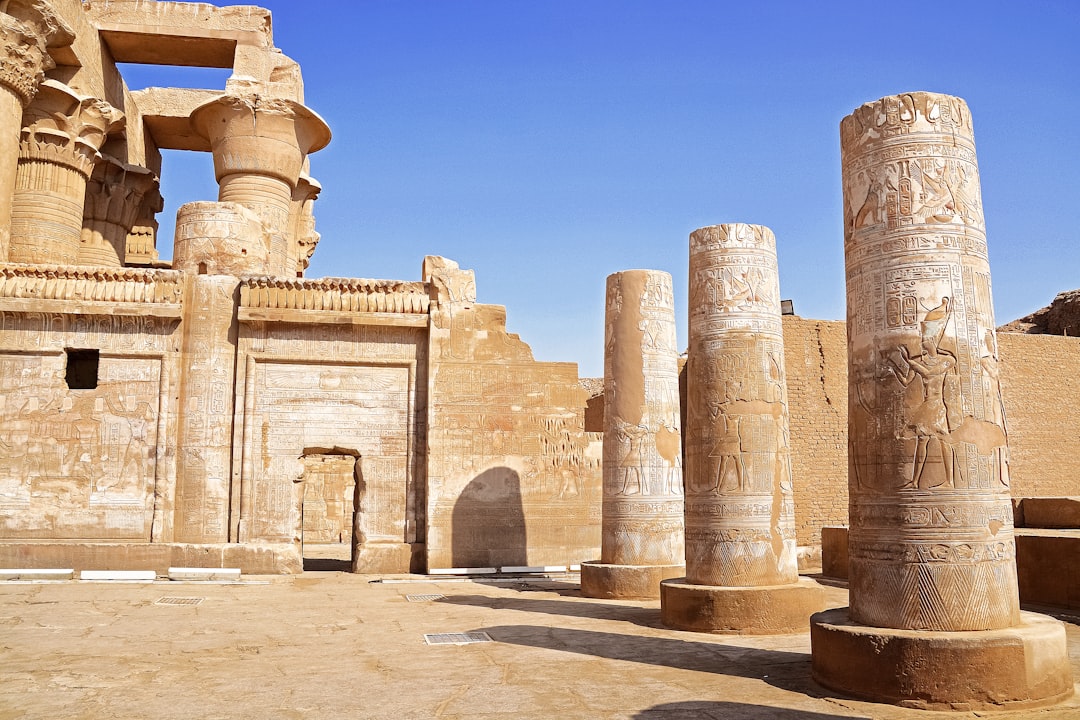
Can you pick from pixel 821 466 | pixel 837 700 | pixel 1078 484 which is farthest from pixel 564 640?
pixel 1078 484

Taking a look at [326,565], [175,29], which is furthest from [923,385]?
[175,29]

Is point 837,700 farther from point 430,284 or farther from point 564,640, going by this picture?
point 430,284

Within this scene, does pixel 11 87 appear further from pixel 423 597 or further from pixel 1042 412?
pixel 1042 412

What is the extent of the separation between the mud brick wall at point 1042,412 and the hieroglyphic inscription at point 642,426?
35.8ft

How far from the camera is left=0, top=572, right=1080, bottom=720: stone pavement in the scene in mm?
4539

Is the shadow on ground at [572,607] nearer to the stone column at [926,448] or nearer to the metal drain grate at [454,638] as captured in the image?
the metal drain grate at [454,638]

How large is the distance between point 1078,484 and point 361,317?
15543 millimetres

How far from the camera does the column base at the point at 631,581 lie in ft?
31.3

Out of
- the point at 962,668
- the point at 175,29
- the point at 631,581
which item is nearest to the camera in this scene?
the point at 962,668

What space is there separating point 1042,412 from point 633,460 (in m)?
12.5

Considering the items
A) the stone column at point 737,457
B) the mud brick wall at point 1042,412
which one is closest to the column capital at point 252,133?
the stone column at point 737,457

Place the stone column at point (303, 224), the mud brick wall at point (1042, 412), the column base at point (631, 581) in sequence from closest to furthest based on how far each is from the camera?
the column base at point (631, 581) < the mud brick wall at point (1042, 412) < the stone column at point (303, 224)

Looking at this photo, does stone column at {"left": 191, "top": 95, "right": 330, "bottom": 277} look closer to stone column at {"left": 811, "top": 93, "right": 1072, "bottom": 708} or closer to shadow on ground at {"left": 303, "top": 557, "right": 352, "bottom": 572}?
shadow on ground at {"left": 303, "top": 557, "right": 352, "bottom": 572}

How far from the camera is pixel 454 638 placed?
6.88 metres
